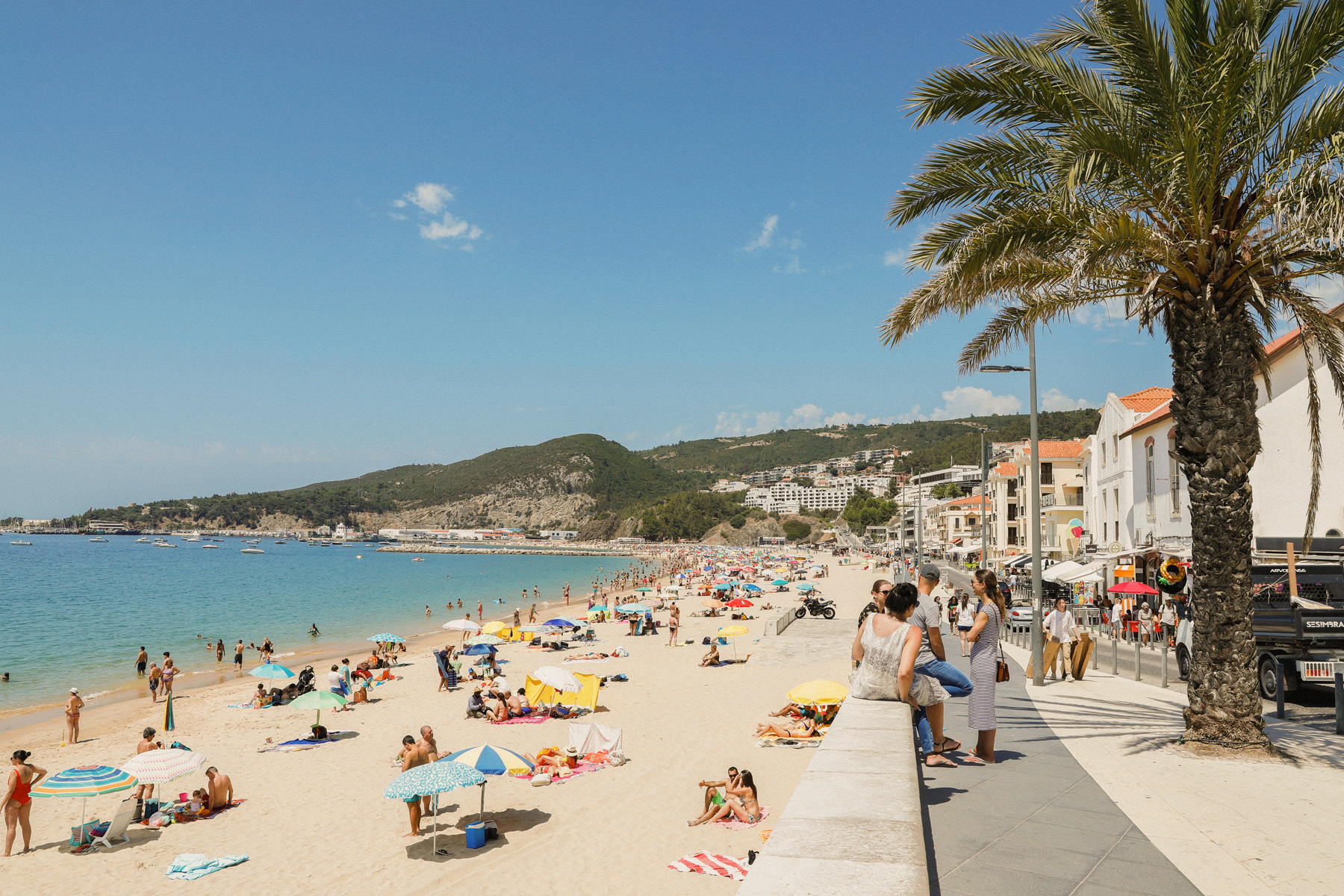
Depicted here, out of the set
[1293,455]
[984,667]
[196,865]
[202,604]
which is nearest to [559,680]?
[196,865]

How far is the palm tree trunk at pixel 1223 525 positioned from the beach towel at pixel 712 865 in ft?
17.0

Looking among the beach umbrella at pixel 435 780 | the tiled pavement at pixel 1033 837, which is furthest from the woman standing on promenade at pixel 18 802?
the tiled pavement at pixel 1033 837

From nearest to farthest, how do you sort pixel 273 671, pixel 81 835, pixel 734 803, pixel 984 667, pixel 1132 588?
pixel 984 667
pixel 734 803
pixel 81 835
pixel 273 671
pixel 1132 588

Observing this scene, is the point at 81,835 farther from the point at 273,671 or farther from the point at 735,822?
the point at 273,671

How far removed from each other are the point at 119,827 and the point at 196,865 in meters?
2.18

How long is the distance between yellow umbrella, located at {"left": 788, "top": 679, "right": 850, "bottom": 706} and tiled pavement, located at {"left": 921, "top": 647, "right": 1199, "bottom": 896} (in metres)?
7.20

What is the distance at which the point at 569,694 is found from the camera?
17.8m

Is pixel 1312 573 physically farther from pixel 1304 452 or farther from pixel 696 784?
pixel 696 784

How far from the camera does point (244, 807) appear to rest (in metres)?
12.8

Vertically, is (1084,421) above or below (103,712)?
above

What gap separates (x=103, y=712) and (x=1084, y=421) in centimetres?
16071

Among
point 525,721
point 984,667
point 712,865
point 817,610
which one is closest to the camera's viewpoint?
point 984,667

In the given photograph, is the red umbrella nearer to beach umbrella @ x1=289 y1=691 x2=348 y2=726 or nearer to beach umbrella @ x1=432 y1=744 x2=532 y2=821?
beach umbrella @ x1=432 y1=744 x2=532 y2=821

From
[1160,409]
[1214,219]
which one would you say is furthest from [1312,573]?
[1160,409]
